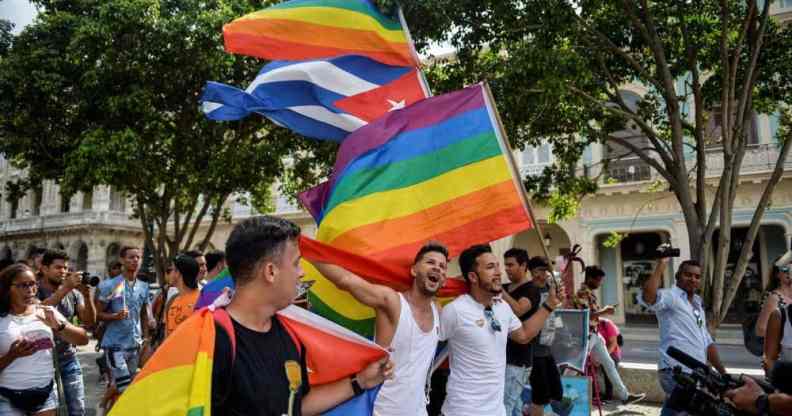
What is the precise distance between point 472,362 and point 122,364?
196 inches

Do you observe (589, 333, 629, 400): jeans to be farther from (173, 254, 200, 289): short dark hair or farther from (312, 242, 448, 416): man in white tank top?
(312, 242, 448, 416): man in white tank top

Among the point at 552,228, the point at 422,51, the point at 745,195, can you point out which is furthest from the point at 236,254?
the point at 552,228

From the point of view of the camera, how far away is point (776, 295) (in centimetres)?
523

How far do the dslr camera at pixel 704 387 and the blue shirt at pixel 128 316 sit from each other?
6.39m

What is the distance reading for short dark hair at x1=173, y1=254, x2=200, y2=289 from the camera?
582 cm

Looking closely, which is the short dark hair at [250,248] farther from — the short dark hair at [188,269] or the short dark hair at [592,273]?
the short dark hair at [592,273]

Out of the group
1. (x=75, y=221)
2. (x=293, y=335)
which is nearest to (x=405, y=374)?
(x=293, y=335)

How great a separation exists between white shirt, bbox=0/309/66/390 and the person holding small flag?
2.65 m

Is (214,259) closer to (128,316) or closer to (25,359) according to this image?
(128,316)

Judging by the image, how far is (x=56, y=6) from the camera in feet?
45.4

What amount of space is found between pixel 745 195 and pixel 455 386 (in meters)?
19.4

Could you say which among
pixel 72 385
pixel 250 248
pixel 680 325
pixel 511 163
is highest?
pixel 511 163

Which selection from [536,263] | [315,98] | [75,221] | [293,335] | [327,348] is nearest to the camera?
[293,335]

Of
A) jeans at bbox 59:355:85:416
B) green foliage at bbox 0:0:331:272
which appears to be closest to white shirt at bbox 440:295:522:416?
jeans at bbox 59:355:85:416
